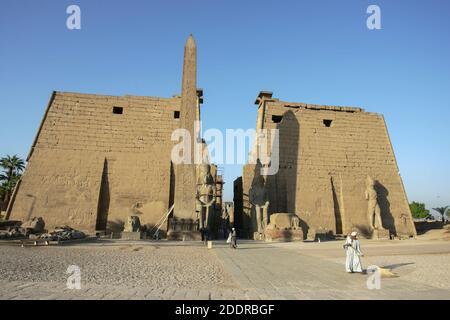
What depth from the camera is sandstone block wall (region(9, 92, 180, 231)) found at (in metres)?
15.9

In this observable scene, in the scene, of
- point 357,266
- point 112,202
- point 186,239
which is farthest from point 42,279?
point 112,202

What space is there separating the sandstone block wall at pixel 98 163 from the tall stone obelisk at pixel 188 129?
2.88 metres

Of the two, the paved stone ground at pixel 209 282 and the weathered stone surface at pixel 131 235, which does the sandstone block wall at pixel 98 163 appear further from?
the paved stone ground at pixel 209 282

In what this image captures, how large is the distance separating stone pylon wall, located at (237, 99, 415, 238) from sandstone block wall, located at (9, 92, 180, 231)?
213 inches

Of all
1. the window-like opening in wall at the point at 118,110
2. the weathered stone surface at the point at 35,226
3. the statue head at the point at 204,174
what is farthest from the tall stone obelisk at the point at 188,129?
the weathered stone surface at the point at 35,226

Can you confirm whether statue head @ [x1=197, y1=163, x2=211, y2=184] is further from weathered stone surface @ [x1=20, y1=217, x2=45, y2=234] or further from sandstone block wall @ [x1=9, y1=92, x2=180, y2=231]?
weathered stone surface @ [x1=20, y1=217, x2=45, y2=234]

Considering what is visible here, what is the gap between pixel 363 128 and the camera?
20.3 metres

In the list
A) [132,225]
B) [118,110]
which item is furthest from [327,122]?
[132,225]

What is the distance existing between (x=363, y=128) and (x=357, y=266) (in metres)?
16.9

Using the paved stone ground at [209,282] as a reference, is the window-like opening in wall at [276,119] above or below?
above

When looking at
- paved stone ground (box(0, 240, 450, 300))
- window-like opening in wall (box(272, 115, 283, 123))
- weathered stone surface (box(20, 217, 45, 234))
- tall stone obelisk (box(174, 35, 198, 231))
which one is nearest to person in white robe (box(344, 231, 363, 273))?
paved stone ground (box(0, 240, 450, 300))

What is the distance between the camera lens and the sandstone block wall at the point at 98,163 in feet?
52.2
